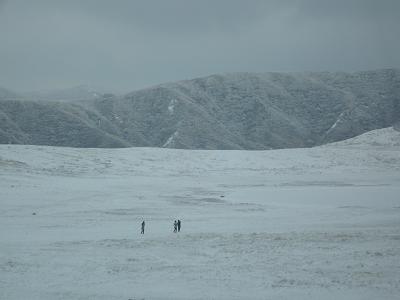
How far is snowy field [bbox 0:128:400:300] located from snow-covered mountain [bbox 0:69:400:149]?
177ft

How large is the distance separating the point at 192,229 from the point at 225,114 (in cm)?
10892

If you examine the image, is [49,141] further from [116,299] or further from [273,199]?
[116,299]

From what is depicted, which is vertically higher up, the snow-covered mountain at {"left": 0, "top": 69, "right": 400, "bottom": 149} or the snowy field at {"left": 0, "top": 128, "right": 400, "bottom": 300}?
the snow-covered mountain at {"left": 0, "top": 69, "right": 400, "bottom": 149}

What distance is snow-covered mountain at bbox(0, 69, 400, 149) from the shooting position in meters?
113

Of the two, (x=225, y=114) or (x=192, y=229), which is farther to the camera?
(x=225, y=114)

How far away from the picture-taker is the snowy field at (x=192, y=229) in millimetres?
15852

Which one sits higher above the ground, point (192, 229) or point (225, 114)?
point (225, 114)

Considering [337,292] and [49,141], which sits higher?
[49,141]

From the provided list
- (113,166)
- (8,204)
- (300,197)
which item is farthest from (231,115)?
(8,204)

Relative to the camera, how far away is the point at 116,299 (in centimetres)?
1455

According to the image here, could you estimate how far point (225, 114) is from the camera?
13462 centimetres

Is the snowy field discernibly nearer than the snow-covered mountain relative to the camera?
Yes

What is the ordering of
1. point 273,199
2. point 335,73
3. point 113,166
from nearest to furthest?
point 273,199 → point 113,166 → point 335,73

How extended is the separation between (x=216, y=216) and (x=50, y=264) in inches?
558
